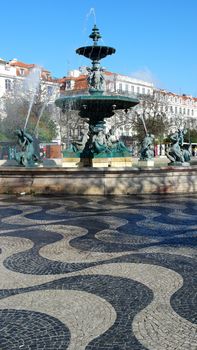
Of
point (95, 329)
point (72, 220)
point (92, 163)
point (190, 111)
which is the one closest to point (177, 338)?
point (95, 329)

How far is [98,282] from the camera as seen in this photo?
464 cm

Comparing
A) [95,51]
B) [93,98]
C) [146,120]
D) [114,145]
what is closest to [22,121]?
[146,120]

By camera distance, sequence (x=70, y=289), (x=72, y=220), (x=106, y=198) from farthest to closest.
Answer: (x=106, y=198) < (x=72, y=220) < (x=70, y=289)

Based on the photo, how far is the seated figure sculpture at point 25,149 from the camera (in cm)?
1402

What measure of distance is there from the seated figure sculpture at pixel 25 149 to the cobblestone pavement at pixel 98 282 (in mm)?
5416

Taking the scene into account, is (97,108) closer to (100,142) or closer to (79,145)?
A: (100,142)

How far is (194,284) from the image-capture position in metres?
4.58

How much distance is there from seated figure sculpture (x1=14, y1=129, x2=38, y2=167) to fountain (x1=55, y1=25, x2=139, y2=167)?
96.3 inches

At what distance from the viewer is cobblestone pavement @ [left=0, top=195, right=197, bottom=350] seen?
3.36 metres

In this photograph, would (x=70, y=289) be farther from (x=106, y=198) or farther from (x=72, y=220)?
(x=106, y=198)

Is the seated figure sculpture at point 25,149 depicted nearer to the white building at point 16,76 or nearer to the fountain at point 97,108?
the fountain at point 97,108

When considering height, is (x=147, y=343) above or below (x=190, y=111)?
below

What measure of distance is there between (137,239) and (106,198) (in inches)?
209

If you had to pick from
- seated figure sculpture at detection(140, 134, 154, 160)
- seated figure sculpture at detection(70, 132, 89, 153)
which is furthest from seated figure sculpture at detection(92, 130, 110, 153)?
seated figure sculpture at detection(140, 134, 154, 160)
